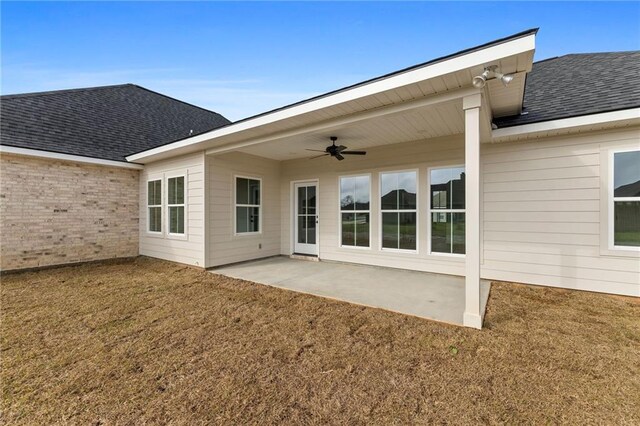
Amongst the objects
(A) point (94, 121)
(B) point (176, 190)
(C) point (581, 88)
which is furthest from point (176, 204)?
(C) point (581, 88)

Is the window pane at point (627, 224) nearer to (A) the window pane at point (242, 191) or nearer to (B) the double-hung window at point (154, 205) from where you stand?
(A) the window pane at point (242, 191)

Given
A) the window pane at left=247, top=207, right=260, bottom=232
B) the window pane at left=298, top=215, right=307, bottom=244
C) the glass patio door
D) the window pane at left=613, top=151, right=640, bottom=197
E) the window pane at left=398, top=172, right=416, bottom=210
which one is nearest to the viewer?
the window pane at left=613, top=151, right=640, bottom=197

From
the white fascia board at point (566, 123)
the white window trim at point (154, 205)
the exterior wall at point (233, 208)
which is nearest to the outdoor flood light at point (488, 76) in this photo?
the white fascia board at point (566, 123)

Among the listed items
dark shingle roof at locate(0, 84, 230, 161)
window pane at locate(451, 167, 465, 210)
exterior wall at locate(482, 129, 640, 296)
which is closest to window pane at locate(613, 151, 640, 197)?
exterior wall at locate(482, 129, 640, 296)

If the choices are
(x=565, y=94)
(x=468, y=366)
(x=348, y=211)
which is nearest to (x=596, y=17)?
(x=565, y=94)

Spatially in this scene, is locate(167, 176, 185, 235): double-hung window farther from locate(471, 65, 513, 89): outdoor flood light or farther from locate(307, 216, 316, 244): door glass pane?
locate(471, 65, 513, 89): outdoor flood light

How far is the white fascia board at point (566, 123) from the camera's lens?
373 cm

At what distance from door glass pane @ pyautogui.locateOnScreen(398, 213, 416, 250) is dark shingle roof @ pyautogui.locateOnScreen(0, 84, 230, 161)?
19.4 feet

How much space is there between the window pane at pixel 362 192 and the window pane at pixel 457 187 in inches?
71.6

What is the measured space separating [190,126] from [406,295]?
1050 centimetres

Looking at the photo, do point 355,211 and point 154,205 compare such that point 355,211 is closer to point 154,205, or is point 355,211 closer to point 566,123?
point 566,123

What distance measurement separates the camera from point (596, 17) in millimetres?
5797

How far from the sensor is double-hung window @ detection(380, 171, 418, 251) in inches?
229

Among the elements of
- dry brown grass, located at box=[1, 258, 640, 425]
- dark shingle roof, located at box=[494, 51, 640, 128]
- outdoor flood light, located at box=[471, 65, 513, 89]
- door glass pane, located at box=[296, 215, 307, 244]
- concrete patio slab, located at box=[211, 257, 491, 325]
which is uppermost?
dark shingle roof, located at box=[494, 51, 640, 128]
